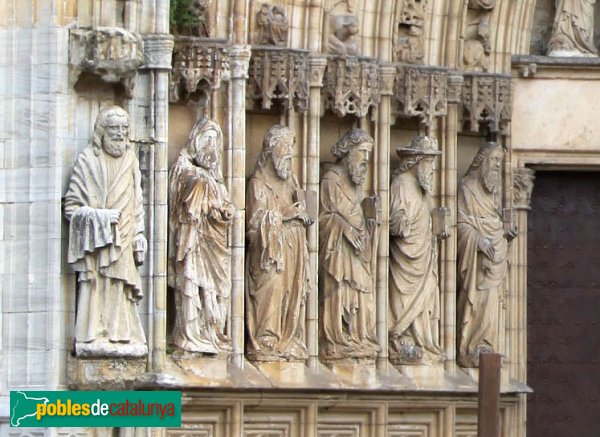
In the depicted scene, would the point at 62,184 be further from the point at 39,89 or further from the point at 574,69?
the point at 574,69

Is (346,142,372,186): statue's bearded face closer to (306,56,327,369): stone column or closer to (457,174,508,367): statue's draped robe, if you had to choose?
(306,56,327,369): stone column

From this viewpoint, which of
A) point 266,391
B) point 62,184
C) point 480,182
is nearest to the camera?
point 62,184

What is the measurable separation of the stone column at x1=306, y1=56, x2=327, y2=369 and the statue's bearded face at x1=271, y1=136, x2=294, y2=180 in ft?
1.59

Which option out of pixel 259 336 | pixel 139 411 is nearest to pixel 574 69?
pixel 259 336

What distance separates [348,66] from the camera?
3212 cm

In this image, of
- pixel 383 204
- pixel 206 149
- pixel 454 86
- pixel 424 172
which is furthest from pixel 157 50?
pixel 454 86

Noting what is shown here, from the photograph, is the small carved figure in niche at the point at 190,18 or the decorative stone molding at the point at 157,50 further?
the small carved figure in niche at the point at 190,18

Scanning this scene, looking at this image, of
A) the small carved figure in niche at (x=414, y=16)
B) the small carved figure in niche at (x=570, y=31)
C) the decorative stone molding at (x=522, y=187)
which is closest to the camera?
the small carved figure in niche at (x=414, y=16)

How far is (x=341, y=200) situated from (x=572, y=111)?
10.4 ft

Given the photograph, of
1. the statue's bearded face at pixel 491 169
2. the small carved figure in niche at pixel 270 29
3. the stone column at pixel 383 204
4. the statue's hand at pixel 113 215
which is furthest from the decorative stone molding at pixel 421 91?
the statue's hand at pixel 113 215

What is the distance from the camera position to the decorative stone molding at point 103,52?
95.9 ft

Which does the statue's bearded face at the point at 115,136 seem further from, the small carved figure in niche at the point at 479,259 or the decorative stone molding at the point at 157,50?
the small carved figure in niche at the point at 479,259

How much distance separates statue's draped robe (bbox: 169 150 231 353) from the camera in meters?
30.5

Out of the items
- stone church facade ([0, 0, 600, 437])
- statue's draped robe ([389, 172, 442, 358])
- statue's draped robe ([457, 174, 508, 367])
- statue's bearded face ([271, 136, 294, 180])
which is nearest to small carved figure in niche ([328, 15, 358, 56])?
stone church facade ([0, 0, 600, 437])
